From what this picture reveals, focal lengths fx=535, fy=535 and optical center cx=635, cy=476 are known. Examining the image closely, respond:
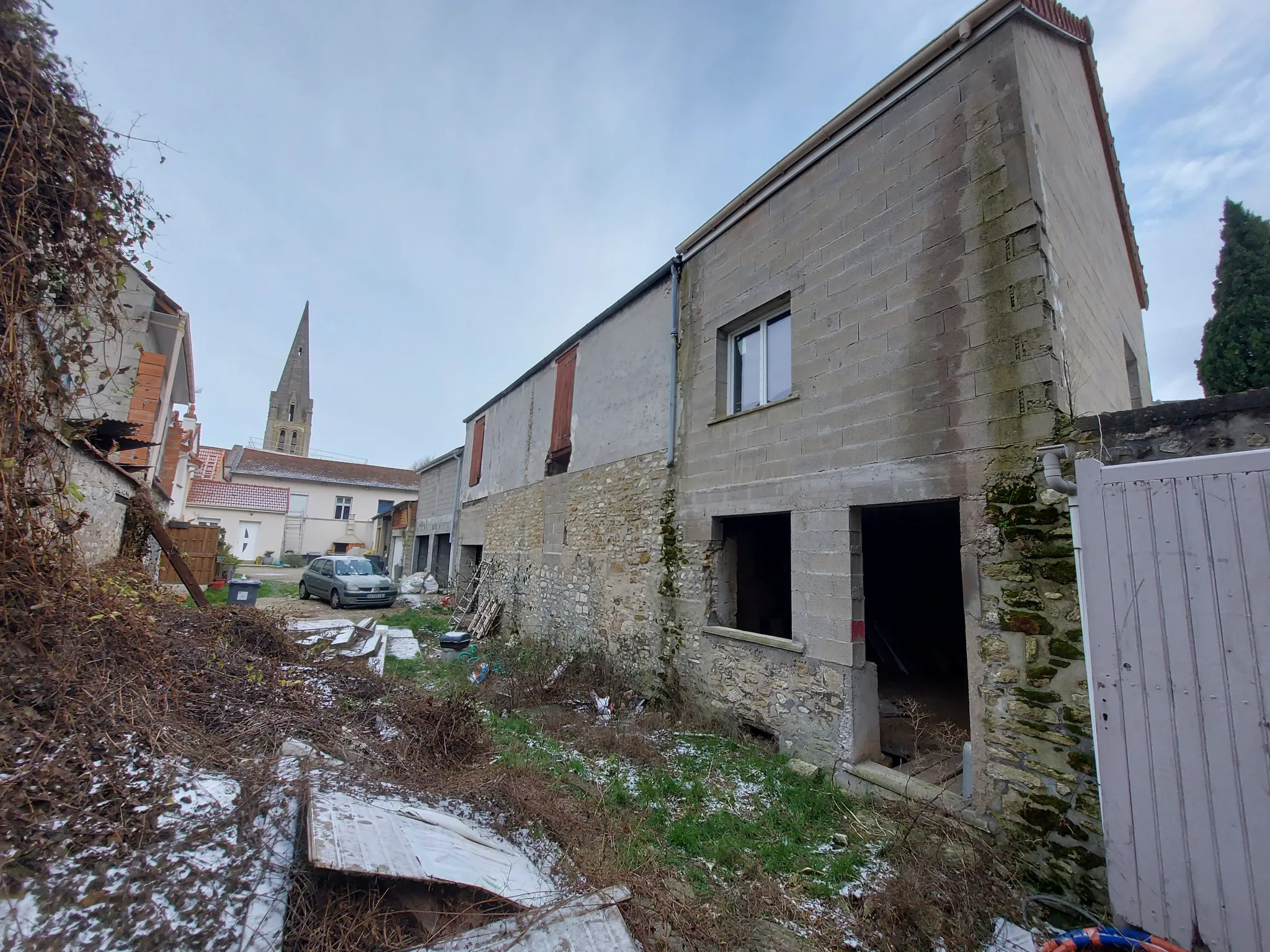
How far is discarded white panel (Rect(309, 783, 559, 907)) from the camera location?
7.66 feet

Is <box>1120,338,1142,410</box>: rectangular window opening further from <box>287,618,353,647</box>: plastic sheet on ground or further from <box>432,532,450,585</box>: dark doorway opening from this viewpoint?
<box>432,532,450,585</box>: dark doorway opening

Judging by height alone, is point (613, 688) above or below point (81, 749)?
below

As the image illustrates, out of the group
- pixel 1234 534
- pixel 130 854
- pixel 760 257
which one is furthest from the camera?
pixel 760 257

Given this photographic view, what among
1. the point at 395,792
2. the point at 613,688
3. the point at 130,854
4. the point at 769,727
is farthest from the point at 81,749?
the point at 613,688

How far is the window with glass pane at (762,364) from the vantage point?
241 inches

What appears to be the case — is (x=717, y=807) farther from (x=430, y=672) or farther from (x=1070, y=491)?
(x=430, y=672)

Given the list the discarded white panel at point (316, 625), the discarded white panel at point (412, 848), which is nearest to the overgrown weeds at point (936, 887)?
the discarded white panel at point (412, 848)

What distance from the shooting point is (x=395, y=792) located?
315 centimetres

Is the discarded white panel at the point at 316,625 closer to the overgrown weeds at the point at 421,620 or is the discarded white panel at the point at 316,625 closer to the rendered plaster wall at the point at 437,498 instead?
the overgrown weeds at the point at 421,620

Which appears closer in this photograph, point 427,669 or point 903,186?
point 903,186

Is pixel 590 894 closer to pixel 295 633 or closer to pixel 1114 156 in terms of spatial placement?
pixel 295 633

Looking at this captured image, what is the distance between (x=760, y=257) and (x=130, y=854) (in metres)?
6.85

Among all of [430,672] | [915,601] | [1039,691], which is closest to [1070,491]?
[1039,691]

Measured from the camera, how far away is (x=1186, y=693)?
236cm
